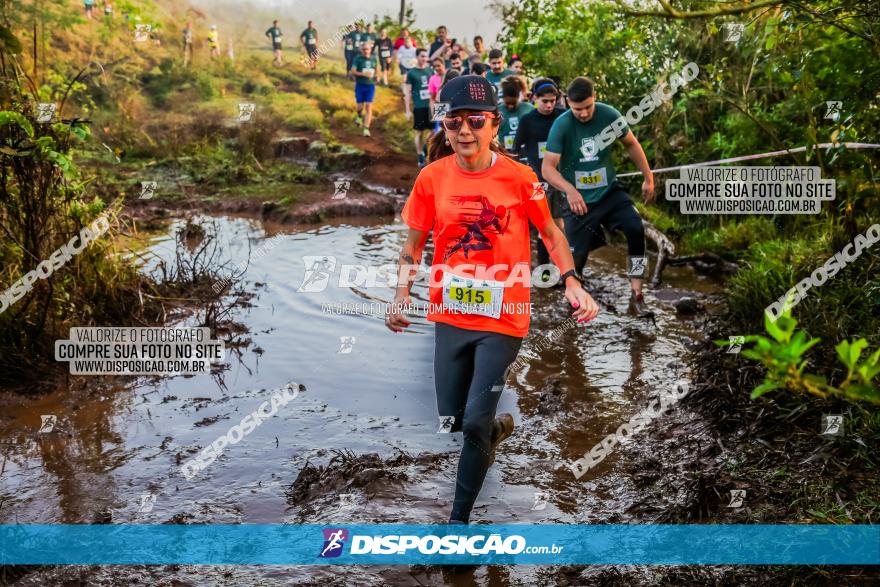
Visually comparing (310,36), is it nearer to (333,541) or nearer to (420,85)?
(420,85)

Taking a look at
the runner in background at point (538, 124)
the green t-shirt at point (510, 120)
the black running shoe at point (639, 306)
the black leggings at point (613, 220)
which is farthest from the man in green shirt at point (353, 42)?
the black running shoe at point (639, 306)

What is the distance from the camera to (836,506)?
3.63 meters

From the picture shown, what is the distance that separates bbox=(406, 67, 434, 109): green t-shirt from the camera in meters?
16.5

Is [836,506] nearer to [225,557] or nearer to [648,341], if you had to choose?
[225,557]

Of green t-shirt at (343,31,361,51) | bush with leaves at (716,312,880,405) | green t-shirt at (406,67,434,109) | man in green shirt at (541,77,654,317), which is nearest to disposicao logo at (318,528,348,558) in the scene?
bush with leaves at (716,312,880,405)

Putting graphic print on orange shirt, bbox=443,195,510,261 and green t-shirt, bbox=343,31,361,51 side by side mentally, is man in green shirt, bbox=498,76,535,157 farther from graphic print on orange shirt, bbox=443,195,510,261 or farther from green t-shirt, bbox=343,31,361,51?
green t-shirt, bbox=343,31,361,51

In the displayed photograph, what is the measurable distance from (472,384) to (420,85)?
45.6 ft

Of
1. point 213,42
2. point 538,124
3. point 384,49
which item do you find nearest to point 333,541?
point 538,124

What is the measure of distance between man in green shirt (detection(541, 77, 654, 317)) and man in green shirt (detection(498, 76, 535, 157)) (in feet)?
7.16

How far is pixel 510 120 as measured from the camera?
10602 mm

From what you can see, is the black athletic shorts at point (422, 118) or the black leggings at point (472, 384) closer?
the black leggings at point (472, 384)

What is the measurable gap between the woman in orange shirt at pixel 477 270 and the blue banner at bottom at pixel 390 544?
0.71 feet

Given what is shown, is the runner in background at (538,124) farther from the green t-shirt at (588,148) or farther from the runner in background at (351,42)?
the runner in background at (351,42)

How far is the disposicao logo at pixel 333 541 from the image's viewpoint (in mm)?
3832
